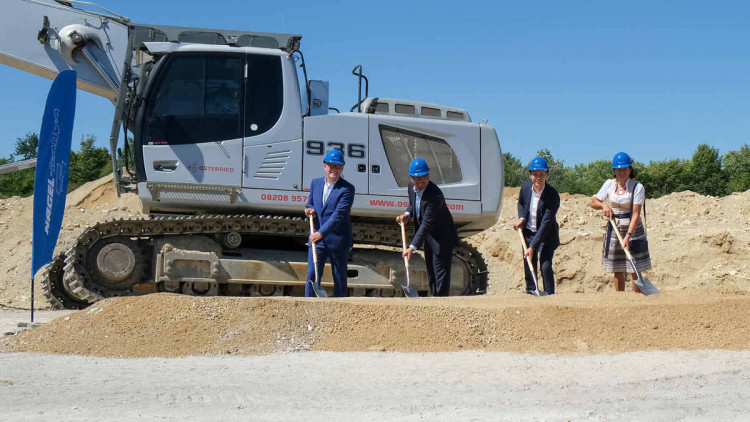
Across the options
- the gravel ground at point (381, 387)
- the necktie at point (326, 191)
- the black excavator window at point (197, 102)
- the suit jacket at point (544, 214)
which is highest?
the black excavator window at point (197, 102)

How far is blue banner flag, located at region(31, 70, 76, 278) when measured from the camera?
8.47 metres

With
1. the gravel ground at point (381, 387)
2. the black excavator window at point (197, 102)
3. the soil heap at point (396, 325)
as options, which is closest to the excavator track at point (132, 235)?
the black excavator window at point (197, 102)

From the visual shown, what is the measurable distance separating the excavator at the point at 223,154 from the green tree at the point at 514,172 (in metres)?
31.0

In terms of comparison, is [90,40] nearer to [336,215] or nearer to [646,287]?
[336,215]

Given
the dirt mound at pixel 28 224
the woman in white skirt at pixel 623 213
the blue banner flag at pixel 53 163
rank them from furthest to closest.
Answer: the dirt mound at pixel 28 224 < the woman in white skirt at pixel 623 213 < the blue banner flag at pixel 53 163

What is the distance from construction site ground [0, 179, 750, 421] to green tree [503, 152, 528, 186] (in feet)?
113

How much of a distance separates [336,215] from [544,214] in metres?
2.29

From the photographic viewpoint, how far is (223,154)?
976 cm

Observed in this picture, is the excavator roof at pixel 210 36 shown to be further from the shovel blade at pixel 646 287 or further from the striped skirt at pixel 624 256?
the shovel blade at pixel 646 287

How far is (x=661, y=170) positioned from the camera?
45531mm

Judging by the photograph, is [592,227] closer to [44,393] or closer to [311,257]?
[311,257]

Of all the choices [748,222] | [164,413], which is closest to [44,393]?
[164,413]

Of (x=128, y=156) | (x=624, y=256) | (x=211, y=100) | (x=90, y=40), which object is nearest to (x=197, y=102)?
(x=211, y=100)

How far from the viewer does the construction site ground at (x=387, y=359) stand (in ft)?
15.5
